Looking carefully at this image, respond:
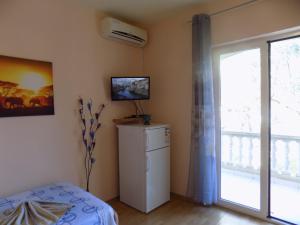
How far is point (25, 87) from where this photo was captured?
213 centimetres

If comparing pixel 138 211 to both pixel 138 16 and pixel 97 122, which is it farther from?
pixel 138 16

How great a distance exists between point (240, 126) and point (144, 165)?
4.29 feet

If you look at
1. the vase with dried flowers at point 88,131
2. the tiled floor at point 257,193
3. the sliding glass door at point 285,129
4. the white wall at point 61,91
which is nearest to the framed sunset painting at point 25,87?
the white wall at point 61,91

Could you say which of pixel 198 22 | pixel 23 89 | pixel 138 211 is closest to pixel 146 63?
pixel 198 22

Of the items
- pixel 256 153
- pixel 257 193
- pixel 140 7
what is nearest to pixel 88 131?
pixel 140 7

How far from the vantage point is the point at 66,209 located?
5.54ft

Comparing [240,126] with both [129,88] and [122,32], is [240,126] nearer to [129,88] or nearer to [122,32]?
[129,88]

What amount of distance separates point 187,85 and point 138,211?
5.81ft

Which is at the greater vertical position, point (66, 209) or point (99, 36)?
point (99, 36)

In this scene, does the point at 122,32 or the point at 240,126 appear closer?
the point at 240,126

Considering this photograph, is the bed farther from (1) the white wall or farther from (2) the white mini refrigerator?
(2) the white mini refrigerator

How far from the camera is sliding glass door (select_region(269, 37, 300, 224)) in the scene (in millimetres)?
2225

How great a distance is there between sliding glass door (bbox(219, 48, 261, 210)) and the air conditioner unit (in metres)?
1.22

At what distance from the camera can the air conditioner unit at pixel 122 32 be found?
271cm
